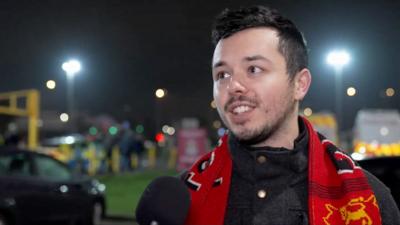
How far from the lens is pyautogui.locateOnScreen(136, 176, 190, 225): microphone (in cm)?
172

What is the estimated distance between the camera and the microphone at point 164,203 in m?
1.72

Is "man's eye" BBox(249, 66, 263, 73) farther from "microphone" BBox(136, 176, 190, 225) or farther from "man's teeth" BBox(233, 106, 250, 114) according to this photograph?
"microphone" BBox(136, 176, 190, 225)

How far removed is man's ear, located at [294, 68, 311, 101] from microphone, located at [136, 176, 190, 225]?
1.61 ft

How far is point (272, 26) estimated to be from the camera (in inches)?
79.4

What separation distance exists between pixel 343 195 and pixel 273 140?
0.27 meters

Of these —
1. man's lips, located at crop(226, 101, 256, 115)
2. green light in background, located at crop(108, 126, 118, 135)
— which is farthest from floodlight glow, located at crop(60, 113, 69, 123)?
man's lips, located at crop(226, 101, 256, 115)

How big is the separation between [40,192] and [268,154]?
9.29 metres

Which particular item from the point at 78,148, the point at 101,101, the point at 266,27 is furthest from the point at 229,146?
the point at 101,101

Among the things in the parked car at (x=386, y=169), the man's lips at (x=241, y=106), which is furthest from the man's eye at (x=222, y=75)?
the parked car at (x=386, y=169)

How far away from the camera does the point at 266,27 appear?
2.01 meters

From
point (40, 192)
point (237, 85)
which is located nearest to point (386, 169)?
point (237, 85)

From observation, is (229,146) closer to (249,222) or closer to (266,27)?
(249,222)

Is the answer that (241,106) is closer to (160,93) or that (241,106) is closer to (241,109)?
(241,109)

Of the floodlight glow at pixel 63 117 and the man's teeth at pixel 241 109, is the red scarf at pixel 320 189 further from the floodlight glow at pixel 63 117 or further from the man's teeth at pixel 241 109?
the floodlight glow at pixel 63 117
